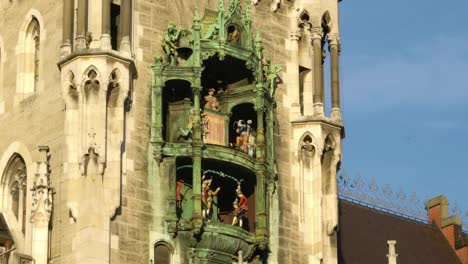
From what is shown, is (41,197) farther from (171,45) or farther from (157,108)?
(171,45)

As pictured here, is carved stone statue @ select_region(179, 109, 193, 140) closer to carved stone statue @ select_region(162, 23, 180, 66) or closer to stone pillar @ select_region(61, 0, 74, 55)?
carved stone statue @ select_region(162, 23, 180, 66)

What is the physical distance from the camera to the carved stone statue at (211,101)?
127 ft

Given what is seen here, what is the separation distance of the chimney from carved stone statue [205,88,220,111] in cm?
1385

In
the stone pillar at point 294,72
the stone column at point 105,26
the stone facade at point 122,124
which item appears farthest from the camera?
the stone pillar at point 294,72

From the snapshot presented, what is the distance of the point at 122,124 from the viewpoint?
1436 inches

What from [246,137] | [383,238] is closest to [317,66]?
[246,137]

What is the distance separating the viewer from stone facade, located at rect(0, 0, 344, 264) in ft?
118

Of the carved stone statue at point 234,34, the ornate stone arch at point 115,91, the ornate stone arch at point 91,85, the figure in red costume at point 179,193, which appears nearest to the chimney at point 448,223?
the carved stone statue at point 234,34

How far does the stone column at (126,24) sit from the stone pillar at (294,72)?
457 centimetres

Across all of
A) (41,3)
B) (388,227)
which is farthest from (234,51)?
(388,227)

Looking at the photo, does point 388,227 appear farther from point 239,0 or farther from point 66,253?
point 66,253

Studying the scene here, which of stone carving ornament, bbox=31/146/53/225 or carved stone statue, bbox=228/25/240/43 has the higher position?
carved stone statue, bbox=228/25/240/43

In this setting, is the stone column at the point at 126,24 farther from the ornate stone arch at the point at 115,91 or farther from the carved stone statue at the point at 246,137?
the carved stone statue at the point at 246,137

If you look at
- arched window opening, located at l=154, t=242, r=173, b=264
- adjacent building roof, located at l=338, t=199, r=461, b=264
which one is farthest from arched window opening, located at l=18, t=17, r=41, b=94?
adjacent building roof, located at l=338, t=199, r=461, b=264
